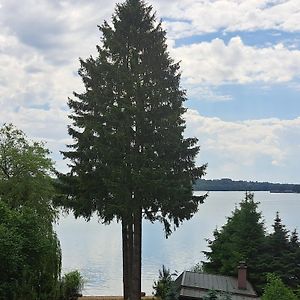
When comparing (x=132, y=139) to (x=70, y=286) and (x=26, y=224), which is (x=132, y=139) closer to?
(x=26, y=224)


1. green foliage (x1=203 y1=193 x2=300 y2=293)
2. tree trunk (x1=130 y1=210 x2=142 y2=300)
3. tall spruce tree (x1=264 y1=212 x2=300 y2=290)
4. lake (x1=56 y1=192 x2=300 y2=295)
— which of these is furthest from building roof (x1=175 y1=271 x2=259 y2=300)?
lake (x1=56 y1=192 x2=300 y2=295)

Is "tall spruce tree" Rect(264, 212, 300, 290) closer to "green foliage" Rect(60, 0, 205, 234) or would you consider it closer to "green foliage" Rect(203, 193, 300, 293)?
"green foliage" Rect(203, 193, 300, 293)

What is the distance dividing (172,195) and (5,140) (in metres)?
10.00

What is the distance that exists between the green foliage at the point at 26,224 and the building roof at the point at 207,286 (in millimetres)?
5576

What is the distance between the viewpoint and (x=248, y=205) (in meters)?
22.8

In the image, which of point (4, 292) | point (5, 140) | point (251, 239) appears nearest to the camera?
point (4, 292)

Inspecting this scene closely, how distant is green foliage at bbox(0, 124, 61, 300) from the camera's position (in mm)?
17188

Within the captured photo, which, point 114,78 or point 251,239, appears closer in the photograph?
point 114,78

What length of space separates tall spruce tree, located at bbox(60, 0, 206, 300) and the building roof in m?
2.39

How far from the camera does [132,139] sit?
19.5 meters

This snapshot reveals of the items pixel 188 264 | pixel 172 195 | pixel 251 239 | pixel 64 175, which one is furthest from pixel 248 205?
pixel 188 264

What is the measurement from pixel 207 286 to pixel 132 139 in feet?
20.9

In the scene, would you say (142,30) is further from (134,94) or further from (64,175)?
(64,175)

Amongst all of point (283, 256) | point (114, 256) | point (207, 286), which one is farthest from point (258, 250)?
point (114, 256)
